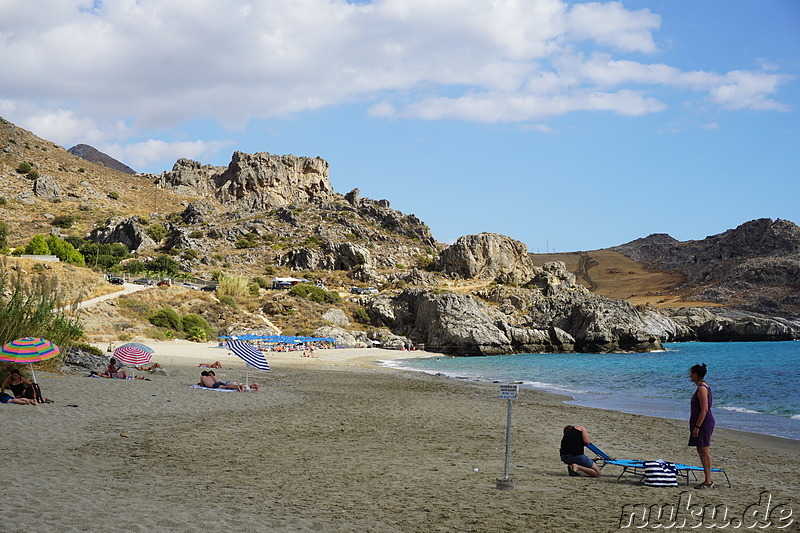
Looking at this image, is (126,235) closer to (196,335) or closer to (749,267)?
(196,335)

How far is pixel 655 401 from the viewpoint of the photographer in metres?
23.3

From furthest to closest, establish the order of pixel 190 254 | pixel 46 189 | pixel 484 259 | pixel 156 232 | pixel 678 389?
1. pixel 46 189
2. pixel 156 232
3. pixel 484 259
4. pixel 190 254
5. pixel 678 389

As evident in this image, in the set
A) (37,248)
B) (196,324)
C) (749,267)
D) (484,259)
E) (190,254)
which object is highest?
(749,267)

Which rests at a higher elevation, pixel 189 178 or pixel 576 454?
pixel 189 178

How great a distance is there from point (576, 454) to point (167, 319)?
4549cm

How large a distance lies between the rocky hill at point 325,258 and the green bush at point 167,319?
1.74 meters

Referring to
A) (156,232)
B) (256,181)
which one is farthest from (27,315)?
(256,181)

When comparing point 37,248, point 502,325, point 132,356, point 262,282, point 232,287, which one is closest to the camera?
point 132,356

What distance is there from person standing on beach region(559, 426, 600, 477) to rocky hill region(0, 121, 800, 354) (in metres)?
38.2

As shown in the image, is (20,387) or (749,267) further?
(749,267)

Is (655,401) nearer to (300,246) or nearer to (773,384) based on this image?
(773,384)

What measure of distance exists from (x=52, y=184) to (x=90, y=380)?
321ft

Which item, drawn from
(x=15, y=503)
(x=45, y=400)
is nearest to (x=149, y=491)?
(x=15, y=503)

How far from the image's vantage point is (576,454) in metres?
9.37
